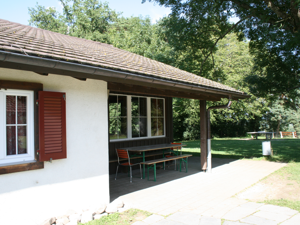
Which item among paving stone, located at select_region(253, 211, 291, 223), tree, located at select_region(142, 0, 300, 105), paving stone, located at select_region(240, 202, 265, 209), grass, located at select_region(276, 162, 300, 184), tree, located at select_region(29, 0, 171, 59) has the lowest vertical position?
grass, located at select_region(276, 162, 300, 184)

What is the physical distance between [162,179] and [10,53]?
5518mm

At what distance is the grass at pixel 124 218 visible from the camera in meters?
4.17

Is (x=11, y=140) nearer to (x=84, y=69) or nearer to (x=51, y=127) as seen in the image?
(x=51, y=127)

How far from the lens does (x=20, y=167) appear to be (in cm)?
381

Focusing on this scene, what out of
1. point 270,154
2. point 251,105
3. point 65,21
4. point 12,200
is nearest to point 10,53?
point 12,200

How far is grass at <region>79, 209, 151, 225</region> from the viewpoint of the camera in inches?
164

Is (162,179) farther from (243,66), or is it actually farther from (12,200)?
(243,66)

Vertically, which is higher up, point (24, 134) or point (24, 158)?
point (24, 134)

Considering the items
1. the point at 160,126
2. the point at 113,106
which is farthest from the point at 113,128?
the point at 160,126

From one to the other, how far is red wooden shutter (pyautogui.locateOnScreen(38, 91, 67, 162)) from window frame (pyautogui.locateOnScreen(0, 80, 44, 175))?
7 centimetres

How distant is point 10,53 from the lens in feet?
10.5

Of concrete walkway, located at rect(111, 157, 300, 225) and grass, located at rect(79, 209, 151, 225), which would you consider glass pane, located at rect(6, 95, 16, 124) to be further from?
concrete walkway, located at rect(111, 157, 300, 225)

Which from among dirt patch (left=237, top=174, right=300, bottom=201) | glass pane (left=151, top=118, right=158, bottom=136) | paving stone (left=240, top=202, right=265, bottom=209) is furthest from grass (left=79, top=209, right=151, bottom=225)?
glass pane (left=151, top=118, right=158, bottom=136)

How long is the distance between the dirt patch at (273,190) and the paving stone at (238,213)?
2.51ft
